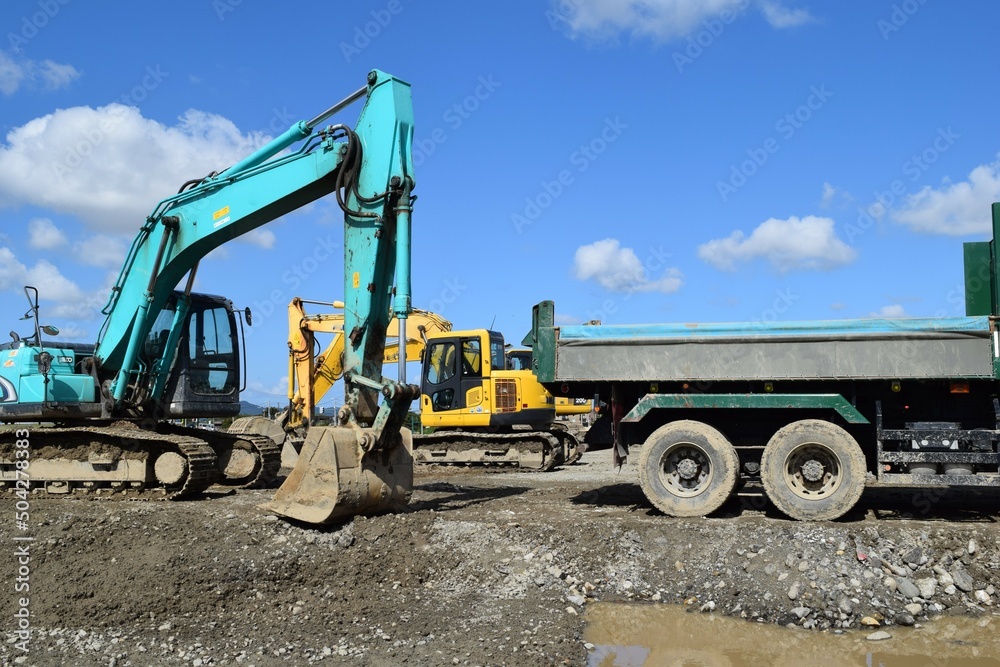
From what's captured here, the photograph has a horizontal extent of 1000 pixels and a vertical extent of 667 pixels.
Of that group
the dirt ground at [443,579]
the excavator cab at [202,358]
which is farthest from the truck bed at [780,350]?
the excavator cab at [202,358]

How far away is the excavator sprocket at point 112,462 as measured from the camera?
10.9 metres

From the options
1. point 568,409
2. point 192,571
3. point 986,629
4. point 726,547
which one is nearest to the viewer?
point 986,629

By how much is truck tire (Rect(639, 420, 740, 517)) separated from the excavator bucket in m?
2.86

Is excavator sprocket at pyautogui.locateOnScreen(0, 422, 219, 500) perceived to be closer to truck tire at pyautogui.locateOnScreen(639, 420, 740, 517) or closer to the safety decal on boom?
the safety decal on boom

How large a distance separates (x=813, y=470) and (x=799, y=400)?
2.39ft

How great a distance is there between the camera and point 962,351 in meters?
8.62

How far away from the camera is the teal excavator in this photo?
28.9ft

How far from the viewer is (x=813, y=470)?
8.88 metres

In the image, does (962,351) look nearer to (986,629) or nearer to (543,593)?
(986,629)

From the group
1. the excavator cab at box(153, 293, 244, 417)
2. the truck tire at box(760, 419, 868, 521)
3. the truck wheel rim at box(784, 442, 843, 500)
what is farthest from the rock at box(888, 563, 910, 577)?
the excavator cab at box(153, 293, 244, 417)

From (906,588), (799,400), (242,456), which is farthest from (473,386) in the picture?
(906,588)

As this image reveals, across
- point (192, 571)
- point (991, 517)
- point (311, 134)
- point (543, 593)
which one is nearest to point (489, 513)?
point (543, 593)

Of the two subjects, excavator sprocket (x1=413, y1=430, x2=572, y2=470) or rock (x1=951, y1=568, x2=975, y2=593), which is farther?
excavator sprocket (x1=413, y1=430, x2=572, y2=470)

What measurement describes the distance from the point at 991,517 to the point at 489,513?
5.35 metres
